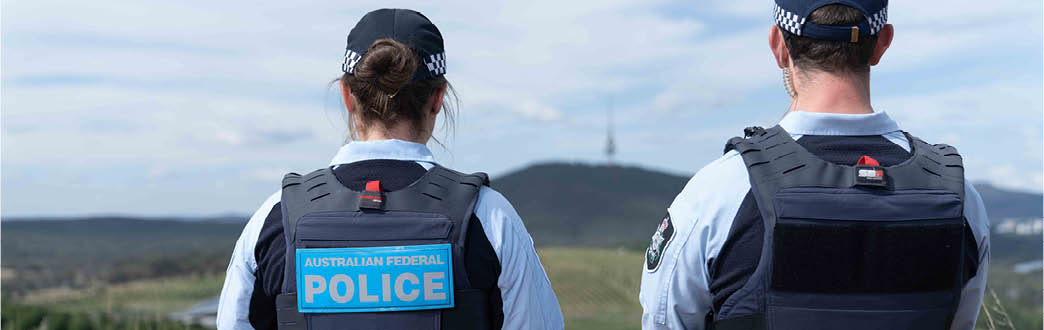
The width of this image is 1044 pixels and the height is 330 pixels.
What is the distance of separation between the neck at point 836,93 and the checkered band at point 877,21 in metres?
0.17

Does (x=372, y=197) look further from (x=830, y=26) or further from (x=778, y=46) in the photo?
(x=830, y=26)

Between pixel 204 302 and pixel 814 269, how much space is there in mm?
66296

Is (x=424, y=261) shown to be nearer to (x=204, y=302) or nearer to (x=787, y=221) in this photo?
(x=787, y=221)

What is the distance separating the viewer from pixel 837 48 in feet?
10.5

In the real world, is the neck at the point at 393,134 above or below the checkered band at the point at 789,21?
below

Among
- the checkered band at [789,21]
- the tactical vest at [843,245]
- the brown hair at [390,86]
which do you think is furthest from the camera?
the brown hair at [390,86]

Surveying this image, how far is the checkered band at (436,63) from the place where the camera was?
3.49m

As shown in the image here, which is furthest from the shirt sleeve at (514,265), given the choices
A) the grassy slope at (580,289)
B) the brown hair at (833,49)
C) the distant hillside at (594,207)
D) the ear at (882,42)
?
the distant hillside at (594,207)

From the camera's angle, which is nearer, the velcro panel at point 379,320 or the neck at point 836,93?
the neck at point 836,93

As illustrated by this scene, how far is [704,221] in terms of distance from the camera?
10.2ft

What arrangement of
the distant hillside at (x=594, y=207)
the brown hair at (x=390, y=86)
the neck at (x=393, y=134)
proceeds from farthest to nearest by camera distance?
the distant hillside at (x=594, y=207) → the neck at (x=393, y=134) → the brown hair at (x=390, y=86)

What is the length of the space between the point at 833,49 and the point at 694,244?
0.86 meters

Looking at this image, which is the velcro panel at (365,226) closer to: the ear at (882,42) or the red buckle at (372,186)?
the red buckle at (372,186)

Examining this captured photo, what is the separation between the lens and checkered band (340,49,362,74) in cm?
350
